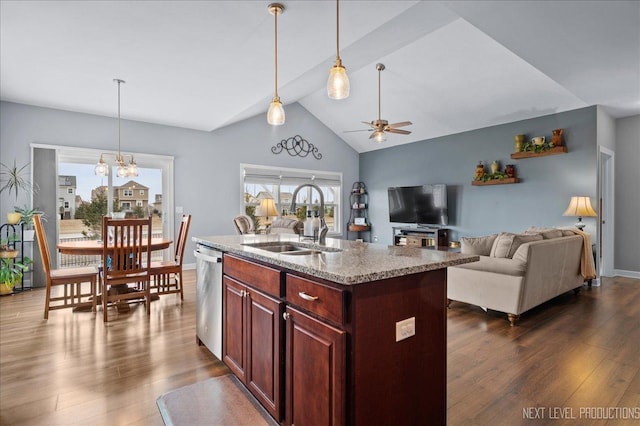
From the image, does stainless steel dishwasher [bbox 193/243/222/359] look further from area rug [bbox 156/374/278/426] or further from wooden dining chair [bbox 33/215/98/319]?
wooden dining chair [bbox 33/215/98/319]

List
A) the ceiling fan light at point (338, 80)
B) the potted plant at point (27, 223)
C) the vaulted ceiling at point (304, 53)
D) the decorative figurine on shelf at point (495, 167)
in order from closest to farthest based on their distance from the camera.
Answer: the ceiling fan light at point (338, 80), the vaulted ceiling at point (304, 53), the potted plant at point (27, 223), the decorative figurine on shelf at point (495, 167)

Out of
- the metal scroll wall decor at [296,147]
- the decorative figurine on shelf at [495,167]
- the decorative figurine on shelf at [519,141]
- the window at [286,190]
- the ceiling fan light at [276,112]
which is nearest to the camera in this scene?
the ceiling fan light at [276,112]

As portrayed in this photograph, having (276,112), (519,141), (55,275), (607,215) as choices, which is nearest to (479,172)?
(519,141)

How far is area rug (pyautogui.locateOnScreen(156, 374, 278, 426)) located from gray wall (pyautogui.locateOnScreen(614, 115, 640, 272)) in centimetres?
653

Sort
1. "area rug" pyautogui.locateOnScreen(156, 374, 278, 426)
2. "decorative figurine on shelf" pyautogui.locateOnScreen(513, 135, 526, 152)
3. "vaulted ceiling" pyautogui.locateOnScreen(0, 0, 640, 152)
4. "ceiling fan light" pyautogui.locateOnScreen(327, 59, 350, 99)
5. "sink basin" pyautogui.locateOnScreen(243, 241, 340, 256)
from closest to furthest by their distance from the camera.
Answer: "area rug" pyautogui.locateOnScreen(156, 374, 278, 426) → "ceiling fan light" pyautogui.locateOnScreen(327, 59, 350, 99) → "sink basin" pyautogui.locateOnScreen(243, 241, 340, 256) → "vaulted ceiling" pyautogui.locateOnScreen(0, 0, 640, 152) → "decorative figurine on shelf" pyautogui.locateOnScreen(513, 135, 526, 152)

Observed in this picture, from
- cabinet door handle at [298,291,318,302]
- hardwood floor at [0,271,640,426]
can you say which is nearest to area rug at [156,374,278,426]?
hardwood floor at [0,271,640,426]

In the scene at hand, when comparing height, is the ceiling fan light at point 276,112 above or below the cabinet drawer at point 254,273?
above

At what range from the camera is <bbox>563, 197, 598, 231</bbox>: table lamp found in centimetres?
480

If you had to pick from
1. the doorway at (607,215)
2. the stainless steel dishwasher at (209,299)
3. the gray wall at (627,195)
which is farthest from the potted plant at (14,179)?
the gray wall at (627,195)

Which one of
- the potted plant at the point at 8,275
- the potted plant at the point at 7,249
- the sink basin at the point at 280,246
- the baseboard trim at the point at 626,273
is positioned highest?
the sink basin at the point at 280,246

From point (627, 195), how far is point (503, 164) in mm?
1947

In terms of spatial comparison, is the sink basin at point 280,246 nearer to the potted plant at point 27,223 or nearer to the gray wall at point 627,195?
the potted plant at point 27,223

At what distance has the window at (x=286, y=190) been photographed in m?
7.05

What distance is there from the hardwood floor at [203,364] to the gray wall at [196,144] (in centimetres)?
259
